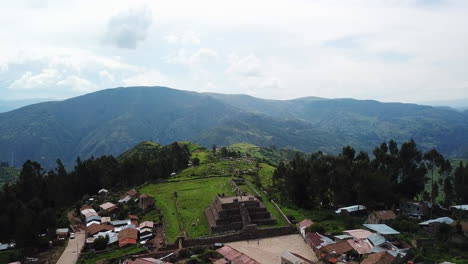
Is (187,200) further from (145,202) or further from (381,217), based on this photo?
(381,217)

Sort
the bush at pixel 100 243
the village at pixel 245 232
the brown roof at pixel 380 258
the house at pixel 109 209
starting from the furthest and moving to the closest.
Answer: the house at pixel 109 209
the bush at pixel 100 243
the village at pixel 245 232
the brown roof at pixel 380 258

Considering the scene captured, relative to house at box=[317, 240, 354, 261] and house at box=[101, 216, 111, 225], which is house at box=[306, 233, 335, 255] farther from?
house at box=[101, 216, 111, 225]

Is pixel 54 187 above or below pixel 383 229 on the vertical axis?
above

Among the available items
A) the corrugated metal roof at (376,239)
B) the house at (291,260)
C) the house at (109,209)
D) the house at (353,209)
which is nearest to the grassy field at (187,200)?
the house at (109,209)

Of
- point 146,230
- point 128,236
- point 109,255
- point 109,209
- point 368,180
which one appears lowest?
point 109,255

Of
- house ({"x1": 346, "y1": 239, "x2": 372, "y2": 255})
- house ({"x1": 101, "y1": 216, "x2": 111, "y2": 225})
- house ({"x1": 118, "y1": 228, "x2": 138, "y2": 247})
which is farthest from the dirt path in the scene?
house ({"x1": 346, "y1": 239, "x2": 372, "y2": 255})

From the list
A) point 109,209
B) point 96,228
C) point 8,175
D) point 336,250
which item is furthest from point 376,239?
point 8,175

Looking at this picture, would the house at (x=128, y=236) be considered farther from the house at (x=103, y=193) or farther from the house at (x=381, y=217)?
the house at (x=381, y=217)
